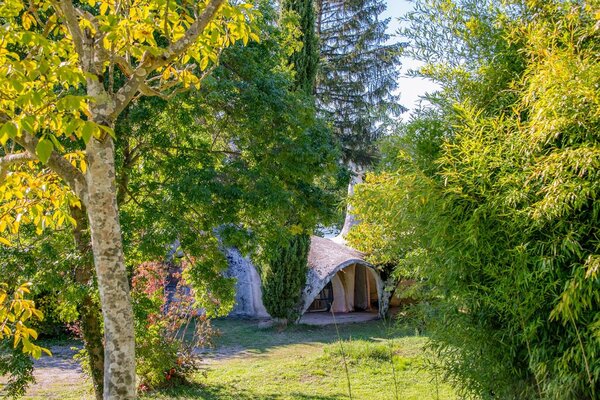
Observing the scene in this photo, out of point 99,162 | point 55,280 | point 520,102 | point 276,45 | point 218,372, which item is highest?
point 276,45

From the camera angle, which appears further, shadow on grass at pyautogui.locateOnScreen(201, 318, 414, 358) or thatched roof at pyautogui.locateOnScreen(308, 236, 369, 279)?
thatched roof at pyautogui.locateOnScreen(308, 236, 369, 279)

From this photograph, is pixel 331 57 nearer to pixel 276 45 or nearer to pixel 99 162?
pixel 276 45

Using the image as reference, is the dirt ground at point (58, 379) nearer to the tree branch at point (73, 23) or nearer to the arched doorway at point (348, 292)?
the tree branch at point (73, 23)

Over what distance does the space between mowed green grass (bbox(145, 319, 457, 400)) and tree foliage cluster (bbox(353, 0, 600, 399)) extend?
1.99 meters

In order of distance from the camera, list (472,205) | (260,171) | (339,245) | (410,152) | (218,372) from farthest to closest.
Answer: (339,245) → (218,372) → (260,171) → (410,152) → (472,205)

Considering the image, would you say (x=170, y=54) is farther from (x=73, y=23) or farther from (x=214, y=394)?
(x=214, y=394)

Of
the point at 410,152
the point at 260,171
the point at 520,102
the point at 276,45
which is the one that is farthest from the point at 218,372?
the point at 520,102

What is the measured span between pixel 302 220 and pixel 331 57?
1653 centimetres

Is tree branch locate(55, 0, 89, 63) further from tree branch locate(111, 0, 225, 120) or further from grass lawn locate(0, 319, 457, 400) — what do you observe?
grass lawn locate(0, 319, 457, 400)

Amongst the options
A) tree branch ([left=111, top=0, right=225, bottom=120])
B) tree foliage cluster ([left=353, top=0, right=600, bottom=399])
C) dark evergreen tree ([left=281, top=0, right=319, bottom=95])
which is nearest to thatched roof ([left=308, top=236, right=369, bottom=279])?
dark evergreen tree ([left=281, top=0, right=319, bottom=95])

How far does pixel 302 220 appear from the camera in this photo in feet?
20.2

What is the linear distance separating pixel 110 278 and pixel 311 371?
5482 mm

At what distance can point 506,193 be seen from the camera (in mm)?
2949

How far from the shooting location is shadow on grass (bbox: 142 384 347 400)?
663cm
